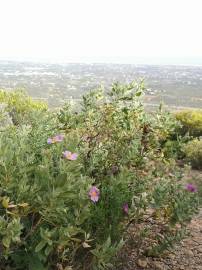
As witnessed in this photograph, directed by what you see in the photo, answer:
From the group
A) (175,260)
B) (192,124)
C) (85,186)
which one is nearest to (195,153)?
(192,124)

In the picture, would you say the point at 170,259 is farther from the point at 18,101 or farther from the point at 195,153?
the point at 18,101

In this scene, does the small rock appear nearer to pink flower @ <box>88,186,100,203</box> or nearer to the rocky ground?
the rocky ground

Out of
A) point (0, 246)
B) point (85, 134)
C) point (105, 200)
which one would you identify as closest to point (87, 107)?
point (85, 134)

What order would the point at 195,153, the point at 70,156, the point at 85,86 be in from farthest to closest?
the point at 85,86 → the point at 195,153 → the point at 70,156

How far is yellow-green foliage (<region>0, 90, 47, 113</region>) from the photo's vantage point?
12.2 m

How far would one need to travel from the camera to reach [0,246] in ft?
9.08

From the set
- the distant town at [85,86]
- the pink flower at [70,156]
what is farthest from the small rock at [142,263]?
the distant town at [85,86]

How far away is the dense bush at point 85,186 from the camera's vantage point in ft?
8.75

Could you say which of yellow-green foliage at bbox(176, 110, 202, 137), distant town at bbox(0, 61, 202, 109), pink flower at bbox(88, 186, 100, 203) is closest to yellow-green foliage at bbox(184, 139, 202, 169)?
distant town at bbox(0, 61, 202, 109)

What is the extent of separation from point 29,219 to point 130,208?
72cm

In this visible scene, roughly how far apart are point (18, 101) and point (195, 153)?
531cm

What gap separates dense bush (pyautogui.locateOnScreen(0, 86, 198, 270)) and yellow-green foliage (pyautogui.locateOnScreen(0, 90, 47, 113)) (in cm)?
769

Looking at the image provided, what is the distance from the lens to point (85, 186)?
9.41ft

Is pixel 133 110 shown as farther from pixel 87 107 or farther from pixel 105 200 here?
pixel 105 200
